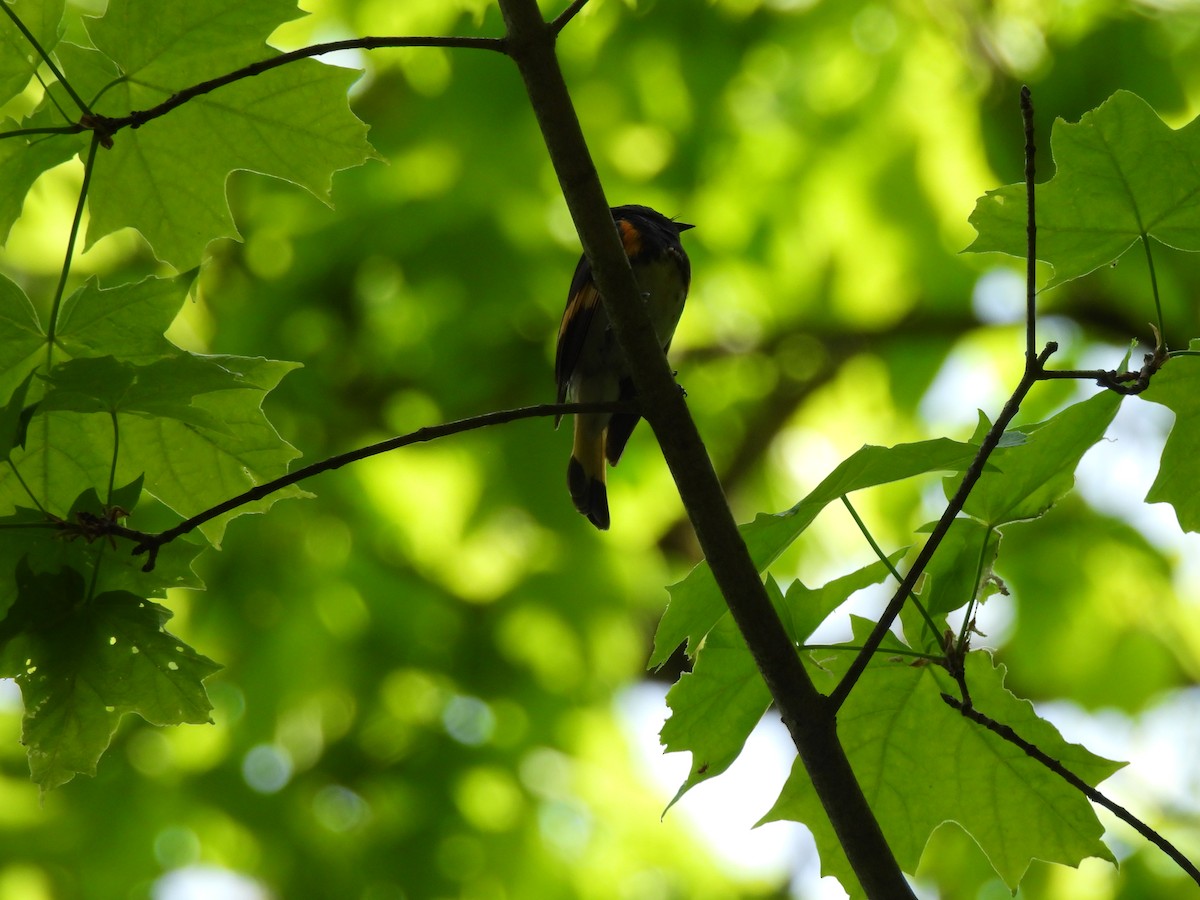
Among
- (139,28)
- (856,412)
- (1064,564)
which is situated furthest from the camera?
(856,412)

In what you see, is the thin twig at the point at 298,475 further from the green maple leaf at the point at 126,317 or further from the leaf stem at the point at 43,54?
the leaf stem at the point at 43,54

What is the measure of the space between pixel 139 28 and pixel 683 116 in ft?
11.1

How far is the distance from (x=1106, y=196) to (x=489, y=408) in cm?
337

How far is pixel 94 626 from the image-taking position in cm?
136

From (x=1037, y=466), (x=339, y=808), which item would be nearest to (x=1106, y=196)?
(x=1037, y=466)

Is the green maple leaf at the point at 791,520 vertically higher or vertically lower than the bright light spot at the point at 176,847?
lower

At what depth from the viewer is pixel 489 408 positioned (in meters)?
4.64

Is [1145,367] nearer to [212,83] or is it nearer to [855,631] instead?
[855,631]

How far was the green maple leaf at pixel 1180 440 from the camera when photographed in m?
1.54

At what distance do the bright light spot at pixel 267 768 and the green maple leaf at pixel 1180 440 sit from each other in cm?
381

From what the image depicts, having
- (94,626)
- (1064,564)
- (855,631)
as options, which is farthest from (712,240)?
(94,626)

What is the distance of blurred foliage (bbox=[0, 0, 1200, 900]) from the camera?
436 centimetres

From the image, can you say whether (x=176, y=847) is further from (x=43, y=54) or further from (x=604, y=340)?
(x=43, y=54)

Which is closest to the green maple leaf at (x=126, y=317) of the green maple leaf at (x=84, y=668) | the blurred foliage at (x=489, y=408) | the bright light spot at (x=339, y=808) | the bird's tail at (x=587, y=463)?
the green maple leaf at (x=84, y=668)
